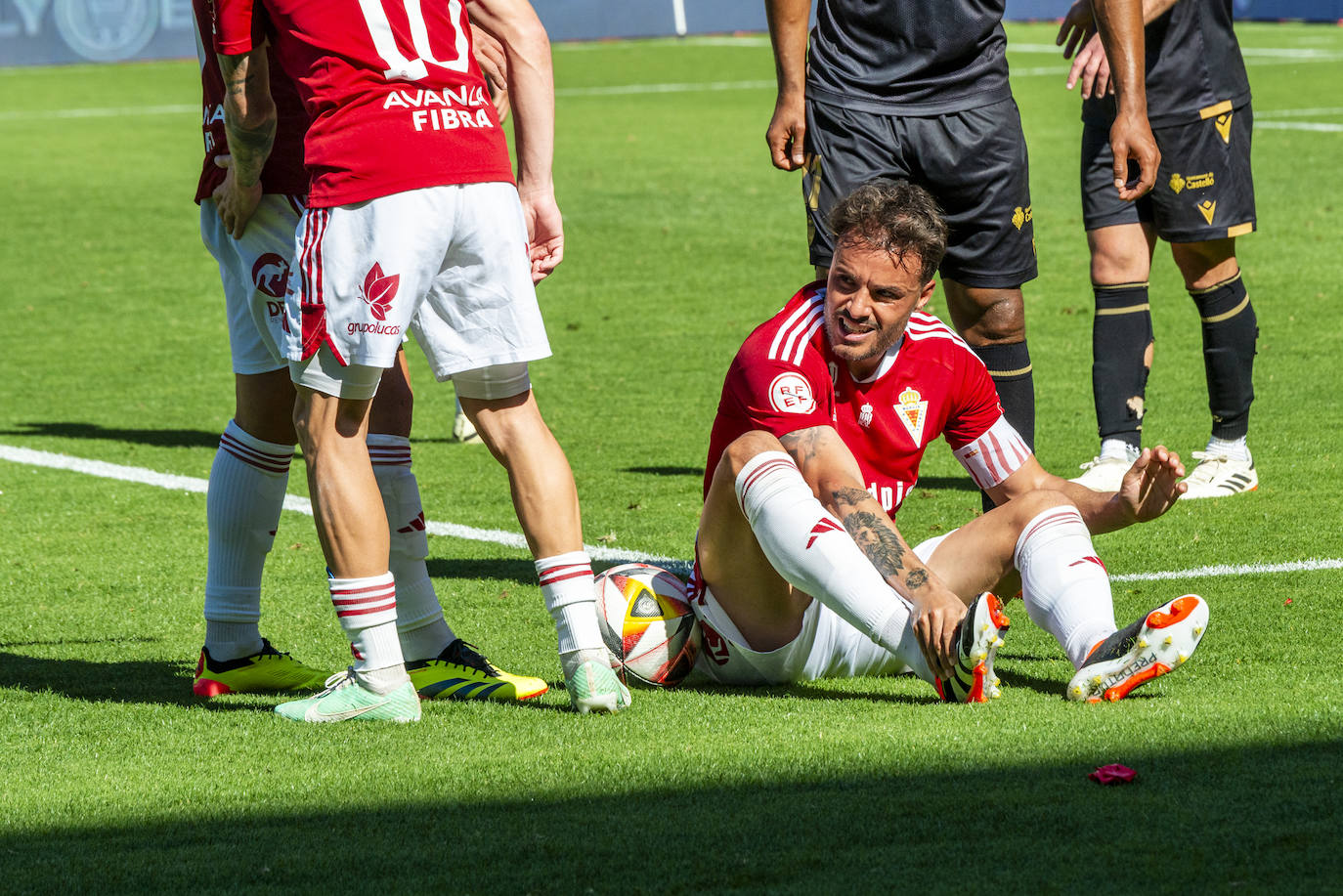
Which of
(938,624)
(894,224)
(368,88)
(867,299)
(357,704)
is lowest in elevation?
(357,704)

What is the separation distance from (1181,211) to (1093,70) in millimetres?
614

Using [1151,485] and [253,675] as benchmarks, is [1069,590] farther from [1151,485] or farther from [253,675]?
[253,675]

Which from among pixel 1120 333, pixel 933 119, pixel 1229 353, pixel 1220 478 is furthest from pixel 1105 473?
pixel 933 119

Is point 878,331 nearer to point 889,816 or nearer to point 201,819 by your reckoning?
point 889,816

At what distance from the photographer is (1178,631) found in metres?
3.79

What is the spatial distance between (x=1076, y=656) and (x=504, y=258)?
154cm

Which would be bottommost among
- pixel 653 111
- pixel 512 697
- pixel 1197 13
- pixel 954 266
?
pixel 653 111

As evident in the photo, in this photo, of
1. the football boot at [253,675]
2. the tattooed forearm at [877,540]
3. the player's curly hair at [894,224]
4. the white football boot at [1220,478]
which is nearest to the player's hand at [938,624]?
the tattooed forearm at [877,540]

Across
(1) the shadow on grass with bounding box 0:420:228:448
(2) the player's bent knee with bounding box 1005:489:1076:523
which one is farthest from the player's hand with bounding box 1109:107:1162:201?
(1) the shadow on grass with bounding box 0:420:228:448

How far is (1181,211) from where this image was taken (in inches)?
263

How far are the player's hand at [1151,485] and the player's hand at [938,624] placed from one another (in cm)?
56

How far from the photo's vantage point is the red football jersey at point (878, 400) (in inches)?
167

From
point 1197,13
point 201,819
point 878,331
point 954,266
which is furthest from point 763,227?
point 201,819

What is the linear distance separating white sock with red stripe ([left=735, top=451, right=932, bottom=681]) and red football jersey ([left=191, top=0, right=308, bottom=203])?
1336mm
